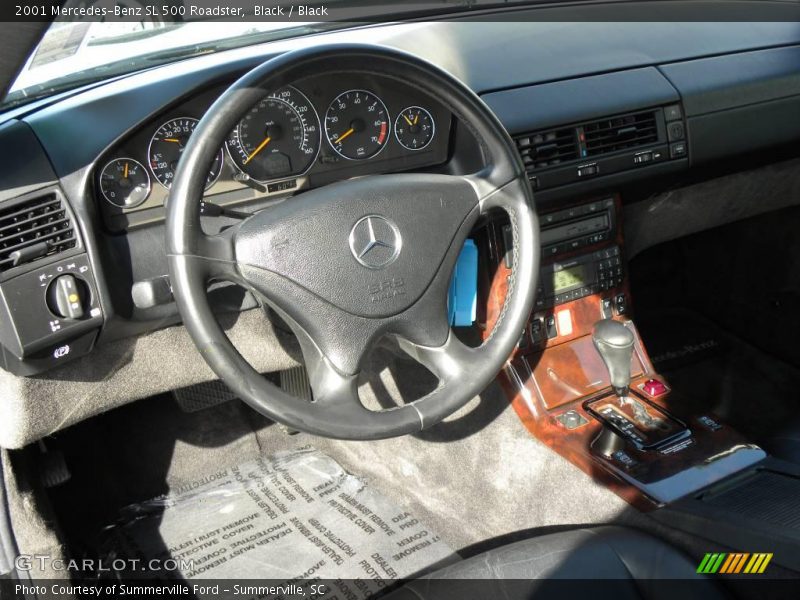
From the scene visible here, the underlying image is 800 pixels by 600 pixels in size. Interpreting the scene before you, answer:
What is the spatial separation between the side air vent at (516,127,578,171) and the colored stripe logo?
967 mm

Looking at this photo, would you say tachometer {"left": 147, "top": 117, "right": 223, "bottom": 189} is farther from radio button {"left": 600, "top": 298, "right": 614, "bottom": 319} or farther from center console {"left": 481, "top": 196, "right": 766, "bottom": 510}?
radio button {"left": 600, "top": 298, "right": 614, "bottom": 319}

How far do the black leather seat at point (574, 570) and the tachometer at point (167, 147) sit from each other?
926mm

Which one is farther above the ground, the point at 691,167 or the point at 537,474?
the point at 691,167

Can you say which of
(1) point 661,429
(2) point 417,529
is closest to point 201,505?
(2) point 417,529

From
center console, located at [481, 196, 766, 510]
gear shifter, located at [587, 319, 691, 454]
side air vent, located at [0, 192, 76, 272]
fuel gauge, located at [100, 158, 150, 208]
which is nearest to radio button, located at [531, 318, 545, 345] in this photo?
center console, located at [481, 196, 766, 510]

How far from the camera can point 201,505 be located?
7.47 ft

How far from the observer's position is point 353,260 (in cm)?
141

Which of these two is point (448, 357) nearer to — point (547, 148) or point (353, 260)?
point (353, 260)

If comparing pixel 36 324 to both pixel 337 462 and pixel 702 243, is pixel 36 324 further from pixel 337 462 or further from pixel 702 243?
pixel 702 243

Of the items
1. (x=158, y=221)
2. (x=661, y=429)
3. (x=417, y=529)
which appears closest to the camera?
(x=158, y=221)

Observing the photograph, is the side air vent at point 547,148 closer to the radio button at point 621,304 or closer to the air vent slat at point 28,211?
the radio button at point 621,304

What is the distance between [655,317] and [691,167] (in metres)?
0.91

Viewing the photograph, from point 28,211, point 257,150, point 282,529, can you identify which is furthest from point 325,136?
point 282,529

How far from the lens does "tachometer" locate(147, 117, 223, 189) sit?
5.26ft
